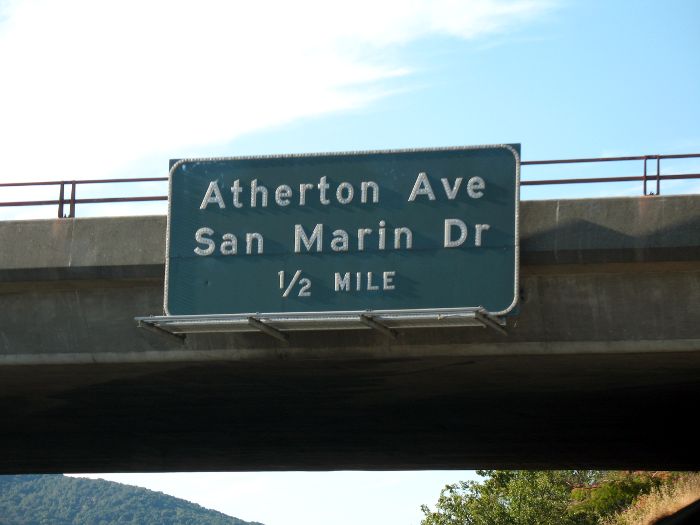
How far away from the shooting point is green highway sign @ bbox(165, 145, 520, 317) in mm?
18562

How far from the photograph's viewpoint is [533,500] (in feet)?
154

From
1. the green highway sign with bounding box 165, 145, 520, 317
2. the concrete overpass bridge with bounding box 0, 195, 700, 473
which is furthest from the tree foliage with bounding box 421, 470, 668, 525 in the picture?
the green highway sign with bounding box 165, 145, 520, 317

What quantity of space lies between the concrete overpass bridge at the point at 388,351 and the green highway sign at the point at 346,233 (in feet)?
2.26

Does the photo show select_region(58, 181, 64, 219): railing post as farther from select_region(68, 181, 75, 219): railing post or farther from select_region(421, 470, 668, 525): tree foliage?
select_region(421, 470, 668, 525): tree foliage

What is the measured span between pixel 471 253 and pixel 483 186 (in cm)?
101

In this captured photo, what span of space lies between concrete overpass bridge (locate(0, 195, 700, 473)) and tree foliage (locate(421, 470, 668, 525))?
19.0 metres

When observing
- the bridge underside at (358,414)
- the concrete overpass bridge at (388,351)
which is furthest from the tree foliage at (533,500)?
the concrete overpass bridge at (388,351)

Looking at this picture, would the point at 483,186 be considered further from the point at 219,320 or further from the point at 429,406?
the point at 429,406

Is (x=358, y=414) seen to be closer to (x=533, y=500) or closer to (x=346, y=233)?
(x=346, y=233)

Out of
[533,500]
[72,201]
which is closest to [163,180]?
[72,201]

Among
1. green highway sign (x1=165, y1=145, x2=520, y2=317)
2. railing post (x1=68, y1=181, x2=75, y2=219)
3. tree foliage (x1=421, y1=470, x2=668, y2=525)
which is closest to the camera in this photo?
green highway sign (x1=165, y1=145, x2=520, y2=317)

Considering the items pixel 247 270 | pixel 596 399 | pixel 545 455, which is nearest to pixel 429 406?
pixel 596 399

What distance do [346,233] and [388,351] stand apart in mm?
1965

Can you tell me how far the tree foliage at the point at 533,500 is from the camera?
46906 mm
